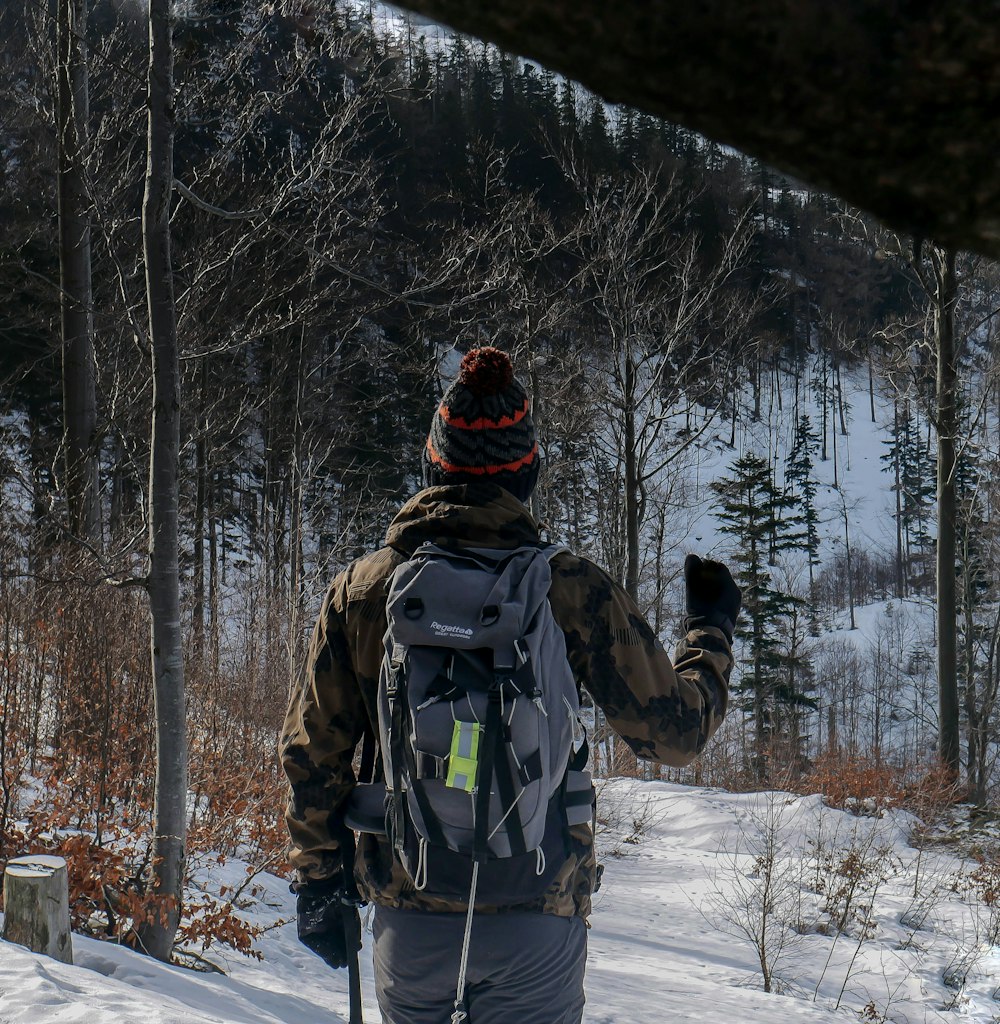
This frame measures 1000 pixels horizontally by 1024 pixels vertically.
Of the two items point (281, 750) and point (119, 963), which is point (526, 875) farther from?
point (119, 963)

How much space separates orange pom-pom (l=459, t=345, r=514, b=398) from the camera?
6.82ft

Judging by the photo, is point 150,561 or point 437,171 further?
point 437,171

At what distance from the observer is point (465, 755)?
1.79m

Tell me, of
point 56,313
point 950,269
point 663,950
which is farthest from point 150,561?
point 56,313

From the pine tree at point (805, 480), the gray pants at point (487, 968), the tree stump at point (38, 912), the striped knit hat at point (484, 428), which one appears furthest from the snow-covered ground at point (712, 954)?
the pine tree at point (805, 480)

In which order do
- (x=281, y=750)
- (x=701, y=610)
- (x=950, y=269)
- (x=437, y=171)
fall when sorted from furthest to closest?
1. (x=437, y=171)
2. (x=950, y=269)
3. (x=701, y=610)
4. (x=281, y=750)

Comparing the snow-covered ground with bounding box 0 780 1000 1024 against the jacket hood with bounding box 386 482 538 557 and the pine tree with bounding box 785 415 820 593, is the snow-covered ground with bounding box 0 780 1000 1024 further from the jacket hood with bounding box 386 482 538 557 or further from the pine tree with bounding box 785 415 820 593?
the pine tree with bounding box 785 415 820 593

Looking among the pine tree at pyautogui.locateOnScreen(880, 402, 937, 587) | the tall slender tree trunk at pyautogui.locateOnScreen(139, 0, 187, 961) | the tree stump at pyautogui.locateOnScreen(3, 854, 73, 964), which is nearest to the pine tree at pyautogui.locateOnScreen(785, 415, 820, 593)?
the pine tree at pyautogui.locateOnScreen(880, 402, 937, 587)

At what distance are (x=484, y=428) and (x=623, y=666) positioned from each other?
0.59 metres

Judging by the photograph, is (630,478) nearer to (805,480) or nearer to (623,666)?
(623,666)

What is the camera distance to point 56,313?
17.5m

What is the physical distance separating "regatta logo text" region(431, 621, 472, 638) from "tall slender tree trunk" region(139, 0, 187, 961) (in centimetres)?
290

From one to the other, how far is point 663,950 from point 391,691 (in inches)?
260

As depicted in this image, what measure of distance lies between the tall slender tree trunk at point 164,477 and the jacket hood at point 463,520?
2.67 meters
